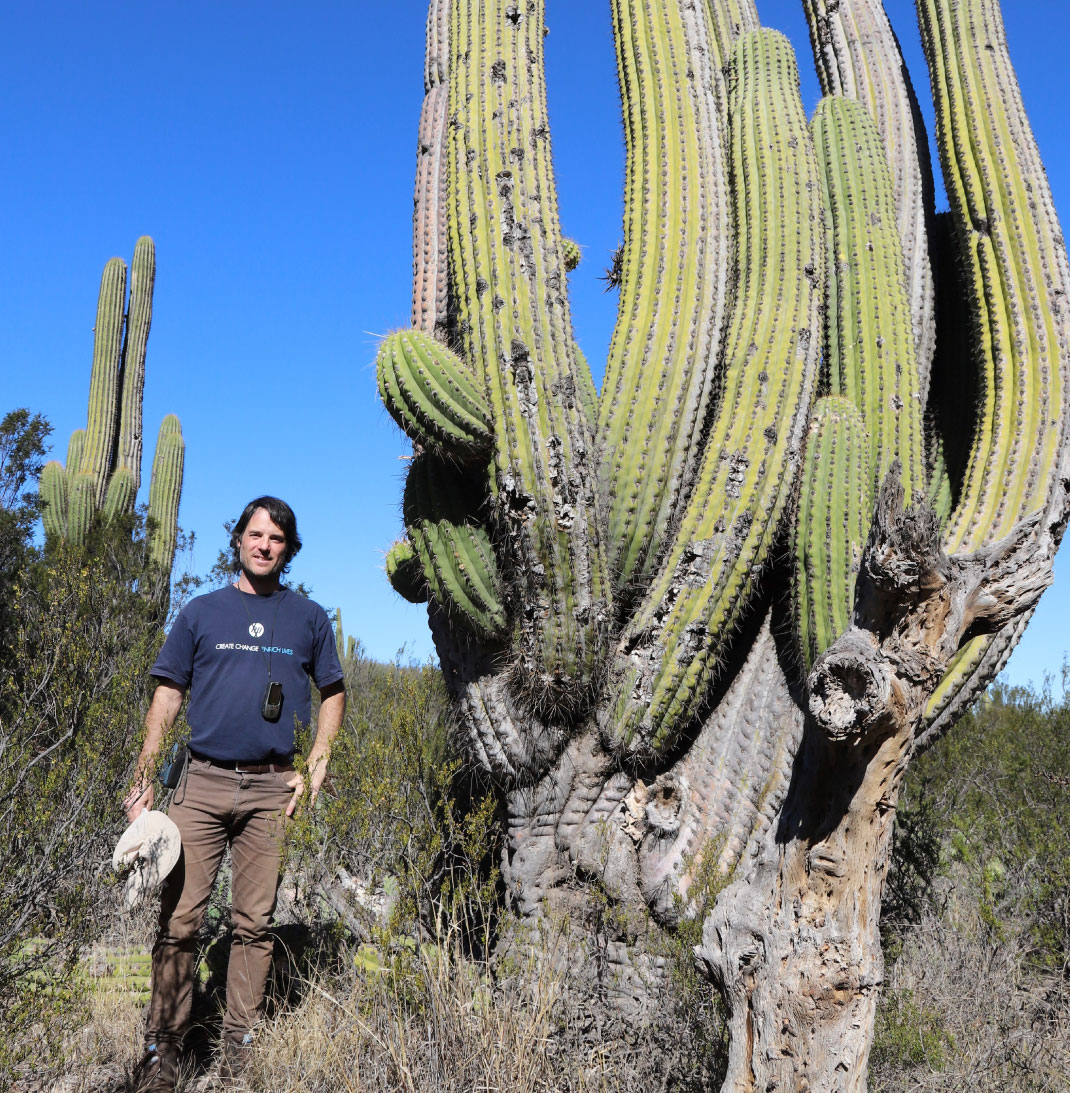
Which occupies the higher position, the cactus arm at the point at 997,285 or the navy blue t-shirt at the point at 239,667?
the cactus arm at the point at 997,285

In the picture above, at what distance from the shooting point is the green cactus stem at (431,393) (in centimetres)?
379

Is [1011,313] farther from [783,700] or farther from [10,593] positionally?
[10,593]

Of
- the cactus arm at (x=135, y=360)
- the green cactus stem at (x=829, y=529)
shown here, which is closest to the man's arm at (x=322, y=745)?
the green cactus stem at (x=829, y=529)

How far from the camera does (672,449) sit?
4.18 meters

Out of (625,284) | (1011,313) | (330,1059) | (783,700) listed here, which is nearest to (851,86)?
(1011,313)

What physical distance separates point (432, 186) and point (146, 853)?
4276mm

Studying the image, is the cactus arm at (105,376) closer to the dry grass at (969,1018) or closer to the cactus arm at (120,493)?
the cactus arm at (120,493)

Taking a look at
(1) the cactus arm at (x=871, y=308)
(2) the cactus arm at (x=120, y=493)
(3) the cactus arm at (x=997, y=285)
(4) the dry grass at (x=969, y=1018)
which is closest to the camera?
(4) the dry grass at (x=969, y=1018)

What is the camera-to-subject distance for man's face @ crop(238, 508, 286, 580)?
147 inches

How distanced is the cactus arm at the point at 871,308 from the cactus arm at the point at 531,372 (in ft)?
4.73

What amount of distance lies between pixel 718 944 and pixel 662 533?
186 cm

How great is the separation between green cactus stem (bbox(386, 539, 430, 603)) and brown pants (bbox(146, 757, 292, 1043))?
5.01 feet

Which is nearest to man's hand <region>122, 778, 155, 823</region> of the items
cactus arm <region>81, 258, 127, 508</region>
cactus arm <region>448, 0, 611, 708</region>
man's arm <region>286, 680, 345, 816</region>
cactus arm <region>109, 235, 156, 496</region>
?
man's arm <region>286, 680, 345, 816</region>

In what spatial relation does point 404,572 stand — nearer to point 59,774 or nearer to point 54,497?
point 59,774
